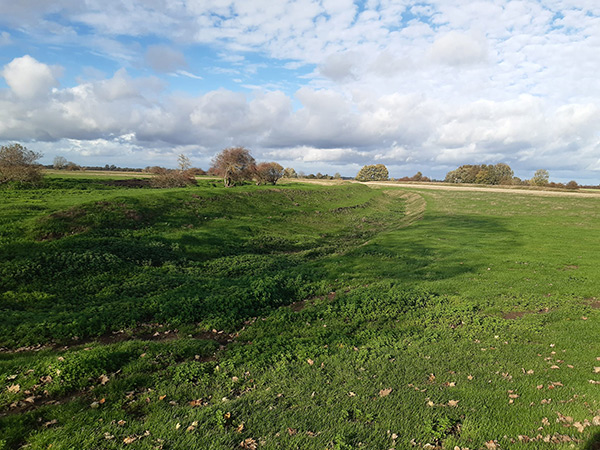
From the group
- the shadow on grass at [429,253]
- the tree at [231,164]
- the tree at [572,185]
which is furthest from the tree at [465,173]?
the shadow on grass at [429,253]

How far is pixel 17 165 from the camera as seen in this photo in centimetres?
4728

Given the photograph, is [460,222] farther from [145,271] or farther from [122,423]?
[122,423]

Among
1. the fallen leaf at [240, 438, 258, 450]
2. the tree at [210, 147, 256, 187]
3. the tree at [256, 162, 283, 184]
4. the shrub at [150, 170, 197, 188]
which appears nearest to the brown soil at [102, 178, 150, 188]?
the shrub at [150, 170, 197, 188]

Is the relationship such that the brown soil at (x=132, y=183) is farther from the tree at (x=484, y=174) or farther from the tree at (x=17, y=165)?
Result: the tree at (x=484, y=174)

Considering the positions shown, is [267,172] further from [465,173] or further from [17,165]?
[465,173]

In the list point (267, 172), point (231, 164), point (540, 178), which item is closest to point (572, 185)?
point (540, 178)

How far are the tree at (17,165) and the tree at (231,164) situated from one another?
1543 inches

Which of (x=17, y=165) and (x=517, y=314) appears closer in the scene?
(x=517, y=314)

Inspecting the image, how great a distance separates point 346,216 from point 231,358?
49027 mm

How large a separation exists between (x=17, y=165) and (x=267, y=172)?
225 ft

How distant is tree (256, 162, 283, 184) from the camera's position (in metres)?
106

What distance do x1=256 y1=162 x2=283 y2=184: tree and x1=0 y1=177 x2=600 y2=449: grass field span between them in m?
76.5

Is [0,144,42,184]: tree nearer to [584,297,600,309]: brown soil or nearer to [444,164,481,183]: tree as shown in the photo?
[584,297,600,309]: brown soil

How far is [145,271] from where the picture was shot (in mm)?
21953
